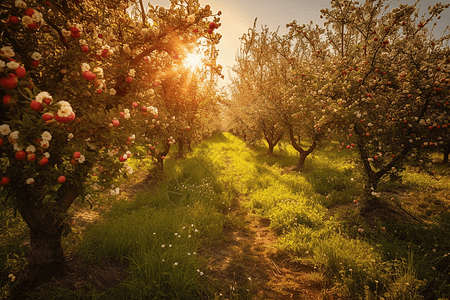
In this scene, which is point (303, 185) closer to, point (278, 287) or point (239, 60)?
point (278, 287)

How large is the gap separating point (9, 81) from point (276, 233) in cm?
636

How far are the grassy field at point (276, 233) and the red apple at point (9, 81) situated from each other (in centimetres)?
303

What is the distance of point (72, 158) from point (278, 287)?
4.36m

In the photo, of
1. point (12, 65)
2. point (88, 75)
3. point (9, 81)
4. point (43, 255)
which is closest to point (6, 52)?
point (12, 65)

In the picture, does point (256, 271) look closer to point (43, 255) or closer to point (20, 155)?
point (43, 255)

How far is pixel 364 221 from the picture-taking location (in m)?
5.75

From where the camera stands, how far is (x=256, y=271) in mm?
4379

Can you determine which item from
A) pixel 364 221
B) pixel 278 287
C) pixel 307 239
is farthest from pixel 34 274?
pixel 364 221

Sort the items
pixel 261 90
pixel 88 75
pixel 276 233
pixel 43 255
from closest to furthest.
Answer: pixel 88 75, pixel 43 255, pixel 276 233, pixel 261 90

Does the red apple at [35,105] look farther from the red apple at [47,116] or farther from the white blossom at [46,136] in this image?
the white blossom at [46,136]

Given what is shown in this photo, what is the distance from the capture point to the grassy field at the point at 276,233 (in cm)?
353

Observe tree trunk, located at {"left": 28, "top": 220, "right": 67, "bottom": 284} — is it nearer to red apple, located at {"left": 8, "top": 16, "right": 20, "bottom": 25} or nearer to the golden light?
red apple, located at {"left": 8, "top": 16, "right": 20, "bottom": 25}

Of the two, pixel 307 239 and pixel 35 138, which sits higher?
pixel 35 138

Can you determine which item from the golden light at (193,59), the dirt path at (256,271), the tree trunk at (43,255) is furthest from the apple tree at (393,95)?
the tree trunk at (43,255)
